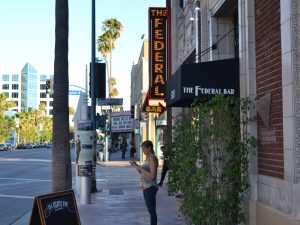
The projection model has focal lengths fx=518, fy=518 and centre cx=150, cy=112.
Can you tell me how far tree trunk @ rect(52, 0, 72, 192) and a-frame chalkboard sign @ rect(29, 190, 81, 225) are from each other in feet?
1.89

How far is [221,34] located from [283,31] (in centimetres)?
545

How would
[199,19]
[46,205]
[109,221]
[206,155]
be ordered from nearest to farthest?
[46,205] → [206,155] → [109,221] → [199,19]

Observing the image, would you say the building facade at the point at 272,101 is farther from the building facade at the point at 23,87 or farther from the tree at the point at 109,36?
the building facade at the point at 23,87

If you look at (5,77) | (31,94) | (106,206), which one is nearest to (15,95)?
(31,94)

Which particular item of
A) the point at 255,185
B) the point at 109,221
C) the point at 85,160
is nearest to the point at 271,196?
the point at 255,185

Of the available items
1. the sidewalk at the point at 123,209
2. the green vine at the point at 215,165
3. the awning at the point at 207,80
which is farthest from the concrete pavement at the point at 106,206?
the green vine at the point at 215,165

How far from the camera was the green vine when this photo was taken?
7.51 m

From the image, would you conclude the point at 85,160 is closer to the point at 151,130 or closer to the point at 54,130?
the point at 54,130

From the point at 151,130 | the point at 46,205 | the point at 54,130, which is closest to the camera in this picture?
the point at 46,205

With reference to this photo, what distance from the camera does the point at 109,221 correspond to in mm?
11867

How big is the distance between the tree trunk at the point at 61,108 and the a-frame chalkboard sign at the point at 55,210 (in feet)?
1.89

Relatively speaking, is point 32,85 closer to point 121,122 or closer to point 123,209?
point 121,122

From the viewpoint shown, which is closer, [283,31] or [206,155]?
[283,31]

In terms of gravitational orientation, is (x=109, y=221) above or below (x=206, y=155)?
below
